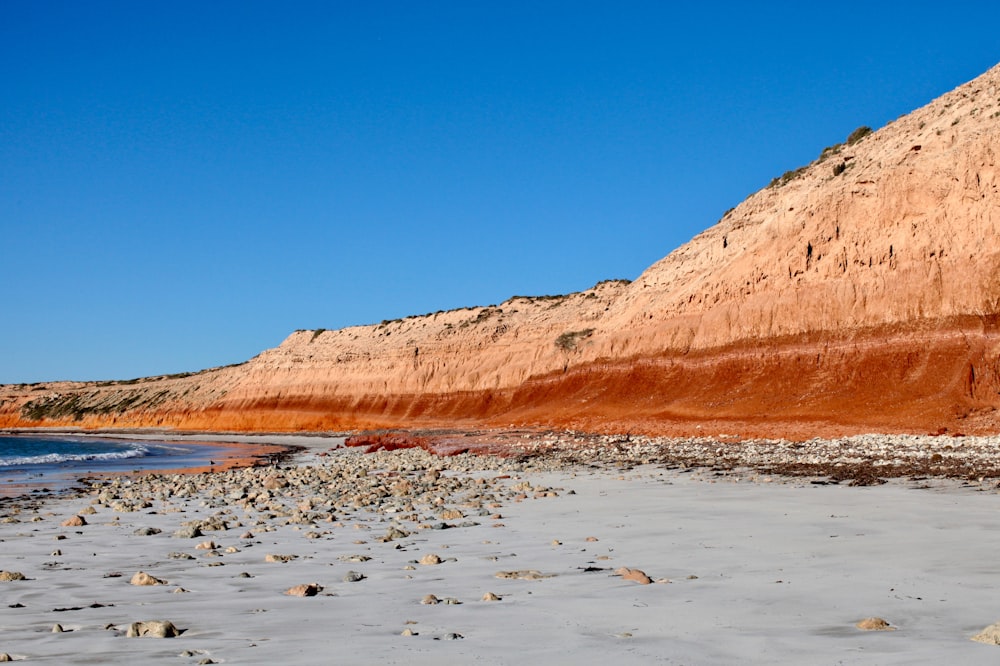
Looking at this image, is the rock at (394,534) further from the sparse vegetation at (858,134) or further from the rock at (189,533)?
the sparse vegetation at (858,134)

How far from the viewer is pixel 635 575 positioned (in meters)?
6.83

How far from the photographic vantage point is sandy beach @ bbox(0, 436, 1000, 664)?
477cm

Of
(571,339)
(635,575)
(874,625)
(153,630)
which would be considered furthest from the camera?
(571,339)

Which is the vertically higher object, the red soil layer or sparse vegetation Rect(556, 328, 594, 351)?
sparse vegetation Rect(556, 328, 594, 351)

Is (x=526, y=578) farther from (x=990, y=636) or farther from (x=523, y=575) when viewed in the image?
(x=990, y=636)

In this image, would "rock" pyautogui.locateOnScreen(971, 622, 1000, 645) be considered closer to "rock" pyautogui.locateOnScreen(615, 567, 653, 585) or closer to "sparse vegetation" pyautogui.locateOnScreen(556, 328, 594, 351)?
"rock" pyautogui.locateOnScreen(615, 567, 653, 585)

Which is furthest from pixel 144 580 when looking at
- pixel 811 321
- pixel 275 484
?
→ pixel 811 321

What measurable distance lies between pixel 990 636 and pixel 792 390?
106ft

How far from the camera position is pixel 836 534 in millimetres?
8633

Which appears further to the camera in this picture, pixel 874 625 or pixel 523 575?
pixel 523 575

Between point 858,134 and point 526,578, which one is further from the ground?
point 858,134

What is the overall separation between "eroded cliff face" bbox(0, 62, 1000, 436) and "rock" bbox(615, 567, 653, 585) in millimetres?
22152

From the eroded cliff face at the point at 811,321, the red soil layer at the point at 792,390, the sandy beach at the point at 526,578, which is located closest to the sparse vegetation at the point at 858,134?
the eroded cliff face at the point at 811,321

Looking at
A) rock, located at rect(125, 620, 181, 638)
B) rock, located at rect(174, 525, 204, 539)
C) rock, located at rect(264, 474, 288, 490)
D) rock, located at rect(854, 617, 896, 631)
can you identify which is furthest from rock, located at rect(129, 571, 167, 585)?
rock, located at rect(264, 474, 288, 490)
